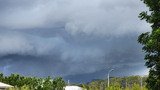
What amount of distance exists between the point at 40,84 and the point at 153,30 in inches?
4142

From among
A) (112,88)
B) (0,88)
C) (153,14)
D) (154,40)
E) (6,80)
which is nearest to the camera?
(154,40)

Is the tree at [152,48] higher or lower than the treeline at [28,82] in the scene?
lower

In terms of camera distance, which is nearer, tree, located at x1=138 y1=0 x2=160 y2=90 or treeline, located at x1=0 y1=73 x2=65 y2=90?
tree, located at x1=138 y1=0 x2=160 y2=90

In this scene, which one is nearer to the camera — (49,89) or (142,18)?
(142,18)

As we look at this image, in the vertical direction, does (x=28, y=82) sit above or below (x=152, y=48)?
above

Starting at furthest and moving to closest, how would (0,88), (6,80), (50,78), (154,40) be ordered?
(50,78) → (6,80) → (0,88) → (154,40)

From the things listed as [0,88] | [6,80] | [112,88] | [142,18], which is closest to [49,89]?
[6,80]

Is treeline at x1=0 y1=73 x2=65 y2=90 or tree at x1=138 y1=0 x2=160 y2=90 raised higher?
treeline at x1=0 y1=73 x2=65 y2=90

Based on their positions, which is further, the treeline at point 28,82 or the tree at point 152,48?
the treeline at point 28,82

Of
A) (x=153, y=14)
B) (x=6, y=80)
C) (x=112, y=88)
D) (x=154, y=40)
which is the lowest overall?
(x=154, y=40)

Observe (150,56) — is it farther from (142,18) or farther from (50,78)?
(50,78)

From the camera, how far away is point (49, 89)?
5251 inches

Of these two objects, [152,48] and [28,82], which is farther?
[28,82]

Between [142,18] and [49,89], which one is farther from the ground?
[49,89]
